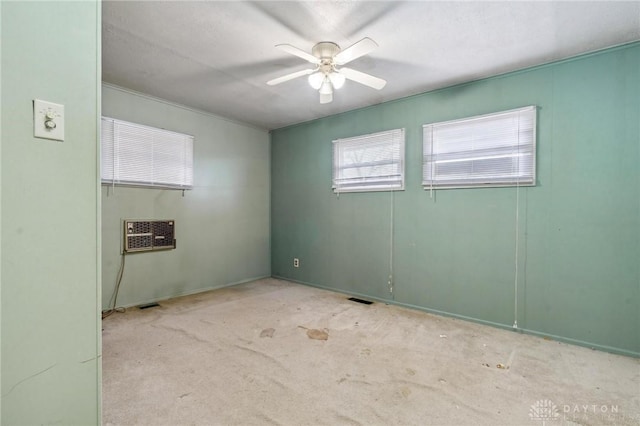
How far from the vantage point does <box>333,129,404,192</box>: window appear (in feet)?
11.4

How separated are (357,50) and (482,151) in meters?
1.68

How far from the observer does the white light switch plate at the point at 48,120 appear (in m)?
0.97

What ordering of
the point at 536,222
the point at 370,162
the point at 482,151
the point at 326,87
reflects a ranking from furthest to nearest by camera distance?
the point at 370,162 → the point at 482,151 → the point at 536,222 → the point at 326,87

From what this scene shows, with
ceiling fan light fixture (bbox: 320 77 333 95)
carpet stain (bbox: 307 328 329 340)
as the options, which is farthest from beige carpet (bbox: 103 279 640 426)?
ceiling fan light fixture (bbox: 320 77 333 95)

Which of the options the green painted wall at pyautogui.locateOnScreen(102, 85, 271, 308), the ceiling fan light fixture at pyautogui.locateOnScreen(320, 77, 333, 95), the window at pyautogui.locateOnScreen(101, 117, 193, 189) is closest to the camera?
the ceiling fan light fixture at pyautogui.locateOnScreen(320, 77, 333, 95)

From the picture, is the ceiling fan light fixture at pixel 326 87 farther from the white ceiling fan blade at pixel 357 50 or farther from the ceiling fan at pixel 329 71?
the white ceiling fan blade at pixel 357 50

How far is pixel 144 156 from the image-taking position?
341 centimetres

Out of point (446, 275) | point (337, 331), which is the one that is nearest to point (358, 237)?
point (446, 275)

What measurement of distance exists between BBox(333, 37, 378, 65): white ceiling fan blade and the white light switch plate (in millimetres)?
1601

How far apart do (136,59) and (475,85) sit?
319cm

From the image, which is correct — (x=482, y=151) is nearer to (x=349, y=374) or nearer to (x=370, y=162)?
(x=370, y=162)

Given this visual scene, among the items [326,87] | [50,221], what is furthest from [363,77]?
[50,221]

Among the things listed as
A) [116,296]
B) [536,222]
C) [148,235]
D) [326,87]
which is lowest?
[116,296]

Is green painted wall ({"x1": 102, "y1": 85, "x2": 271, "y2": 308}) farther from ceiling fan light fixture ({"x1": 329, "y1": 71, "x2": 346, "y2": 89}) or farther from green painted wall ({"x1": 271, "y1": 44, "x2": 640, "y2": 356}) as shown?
ceiling fan light fixture ({"x1": 329, "y1": 71, "x2": 346, "y2": 89})
